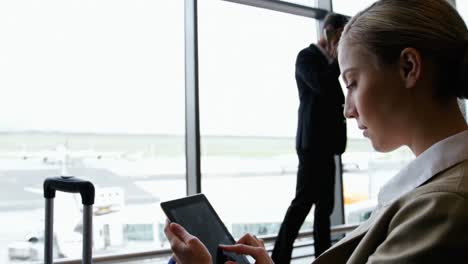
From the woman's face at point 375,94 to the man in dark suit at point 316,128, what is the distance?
1.72m

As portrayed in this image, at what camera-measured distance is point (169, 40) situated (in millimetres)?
2928

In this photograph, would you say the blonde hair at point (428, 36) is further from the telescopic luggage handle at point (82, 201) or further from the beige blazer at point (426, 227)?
the telescopic luggage handle at point (82, 201)

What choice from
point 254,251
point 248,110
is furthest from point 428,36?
point 248,110

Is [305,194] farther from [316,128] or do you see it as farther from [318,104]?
[318,104]

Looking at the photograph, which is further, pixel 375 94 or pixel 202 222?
pixel 202 222

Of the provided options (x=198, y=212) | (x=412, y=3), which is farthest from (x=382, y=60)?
(x=198, y=212)

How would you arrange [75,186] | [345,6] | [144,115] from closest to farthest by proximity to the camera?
1. [75,186]
2. [144,115]
3. [345,6]

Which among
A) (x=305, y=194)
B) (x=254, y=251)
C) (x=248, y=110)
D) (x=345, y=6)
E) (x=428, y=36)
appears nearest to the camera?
(x=428, y=36)

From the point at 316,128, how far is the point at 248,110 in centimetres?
92

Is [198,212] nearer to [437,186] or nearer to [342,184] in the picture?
[437,186]

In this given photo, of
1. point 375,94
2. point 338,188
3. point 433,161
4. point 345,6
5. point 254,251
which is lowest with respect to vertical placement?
point 338,188

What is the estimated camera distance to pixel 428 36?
600mm

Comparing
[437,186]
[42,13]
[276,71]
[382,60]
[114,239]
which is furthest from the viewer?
[276,71]

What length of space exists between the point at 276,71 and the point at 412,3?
286 centimetres
